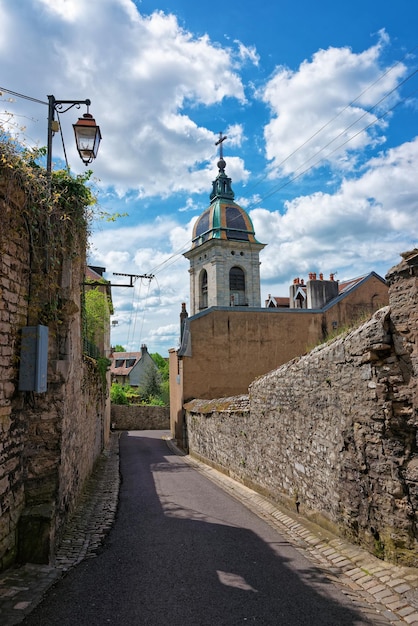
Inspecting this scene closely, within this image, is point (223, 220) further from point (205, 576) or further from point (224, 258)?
point (205, 576)

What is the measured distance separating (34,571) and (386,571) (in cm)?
403

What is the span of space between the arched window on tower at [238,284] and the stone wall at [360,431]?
3164cm

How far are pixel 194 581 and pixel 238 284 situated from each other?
3724cm

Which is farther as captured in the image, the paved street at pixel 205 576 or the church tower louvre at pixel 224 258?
the church tower louvre at pixel 224 258

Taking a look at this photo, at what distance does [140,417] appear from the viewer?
123 ft

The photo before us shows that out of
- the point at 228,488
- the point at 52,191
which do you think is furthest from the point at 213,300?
the point at 52,191

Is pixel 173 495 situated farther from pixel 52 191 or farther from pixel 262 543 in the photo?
pixel 52 191

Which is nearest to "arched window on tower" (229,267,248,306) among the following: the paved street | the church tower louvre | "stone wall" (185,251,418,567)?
the church tower louvre

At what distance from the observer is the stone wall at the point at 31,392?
5.39 m

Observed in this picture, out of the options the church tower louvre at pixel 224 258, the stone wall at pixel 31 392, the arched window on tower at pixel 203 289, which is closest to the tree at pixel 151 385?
the church tower louvre at pixel 224 258

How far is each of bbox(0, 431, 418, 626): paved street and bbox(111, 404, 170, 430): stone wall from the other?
95.3ft

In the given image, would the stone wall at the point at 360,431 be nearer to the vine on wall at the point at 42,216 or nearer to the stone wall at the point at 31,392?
the stone wall at the point at 31,392

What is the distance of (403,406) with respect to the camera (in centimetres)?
557

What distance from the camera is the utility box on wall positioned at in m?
5.73
